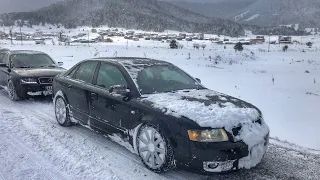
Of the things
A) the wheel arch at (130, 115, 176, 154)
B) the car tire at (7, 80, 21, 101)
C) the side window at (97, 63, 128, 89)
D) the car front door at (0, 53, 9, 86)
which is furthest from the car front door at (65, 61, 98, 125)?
the car front door at (0, 53, 9, 86)

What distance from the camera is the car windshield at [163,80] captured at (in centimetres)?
502

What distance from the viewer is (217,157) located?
3803 millimetres

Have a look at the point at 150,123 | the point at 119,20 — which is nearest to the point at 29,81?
the point at 150,123

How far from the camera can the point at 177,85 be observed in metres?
5.39

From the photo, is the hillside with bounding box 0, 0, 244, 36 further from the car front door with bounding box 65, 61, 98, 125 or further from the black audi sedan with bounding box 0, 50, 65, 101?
the car front door with bounding box 65, 61, 98, 125

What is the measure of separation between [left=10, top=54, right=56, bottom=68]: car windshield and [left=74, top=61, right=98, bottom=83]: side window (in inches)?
166

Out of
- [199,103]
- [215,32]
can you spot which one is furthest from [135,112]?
[215,32]

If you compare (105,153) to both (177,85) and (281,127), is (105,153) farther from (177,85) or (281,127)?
(281,127)

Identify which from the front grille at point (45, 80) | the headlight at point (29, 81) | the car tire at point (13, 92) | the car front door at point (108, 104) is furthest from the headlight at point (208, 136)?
the car tire at point (13, 92)

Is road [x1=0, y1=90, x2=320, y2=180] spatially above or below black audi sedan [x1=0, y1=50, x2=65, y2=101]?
below

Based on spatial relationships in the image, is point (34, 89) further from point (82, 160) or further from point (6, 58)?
point (82, 160)

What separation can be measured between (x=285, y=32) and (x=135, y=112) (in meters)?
167

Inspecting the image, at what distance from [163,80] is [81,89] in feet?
5.43

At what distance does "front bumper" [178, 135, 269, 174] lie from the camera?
380 cm
